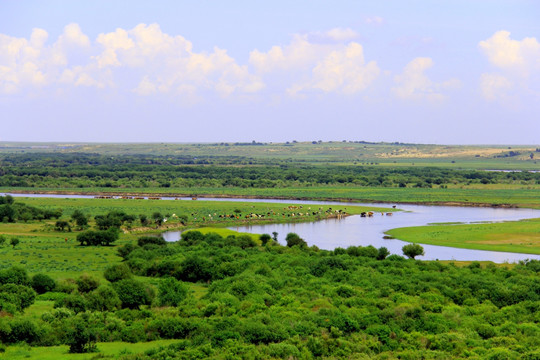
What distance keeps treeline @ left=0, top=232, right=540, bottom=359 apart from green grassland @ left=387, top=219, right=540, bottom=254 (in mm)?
14679

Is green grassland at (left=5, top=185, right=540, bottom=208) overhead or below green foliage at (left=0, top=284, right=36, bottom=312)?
below

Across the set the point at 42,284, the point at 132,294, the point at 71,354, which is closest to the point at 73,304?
the point at 132,294

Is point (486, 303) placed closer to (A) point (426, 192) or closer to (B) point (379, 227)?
(B) point (379, 227)

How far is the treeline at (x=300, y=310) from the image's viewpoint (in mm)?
23375

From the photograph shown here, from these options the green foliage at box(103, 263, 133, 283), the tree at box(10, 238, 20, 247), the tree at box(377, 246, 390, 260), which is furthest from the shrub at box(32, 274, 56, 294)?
the tree at box(377, 246, 390, 260)

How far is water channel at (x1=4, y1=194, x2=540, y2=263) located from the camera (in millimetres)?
51031

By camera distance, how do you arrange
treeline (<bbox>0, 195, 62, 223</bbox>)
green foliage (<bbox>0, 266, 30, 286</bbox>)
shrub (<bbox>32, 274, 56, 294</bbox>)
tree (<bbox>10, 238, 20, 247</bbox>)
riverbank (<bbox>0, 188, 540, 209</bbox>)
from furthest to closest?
riverbank (<bbox>0, 188, 540, 209</bbox>)
treeline (<bbox>0, 195, 62, 223</bbox>)
tree (<bbox>10, 238, 20, 247</bbox>)
shrub (<bbox>32, 274, 56, 294</bbox>)
green foliage (<bbox>0, 266, 30, 286</bbox>)

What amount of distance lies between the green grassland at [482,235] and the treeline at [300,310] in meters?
14.7

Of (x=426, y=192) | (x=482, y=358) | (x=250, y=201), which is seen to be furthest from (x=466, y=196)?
(x=482, y=358)

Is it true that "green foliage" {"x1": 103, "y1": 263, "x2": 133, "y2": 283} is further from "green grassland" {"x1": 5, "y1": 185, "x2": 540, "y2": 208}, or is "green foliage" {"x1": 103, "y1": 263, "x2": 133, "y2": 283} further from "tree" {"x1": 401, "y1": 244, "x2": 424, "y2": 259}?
"green grassland" {"x1": 5, "y1": 185, "x2": 540, "y2": 208}

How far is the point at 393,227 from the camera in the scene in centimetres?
6619

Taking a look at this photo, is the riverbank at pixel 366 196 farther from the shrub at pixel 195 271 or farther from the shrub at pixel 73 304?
the shrub at pixel 73 304

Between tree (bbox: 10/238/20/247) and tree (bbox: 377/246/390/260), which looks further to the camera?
tree (bbox: 10/238/20/247)

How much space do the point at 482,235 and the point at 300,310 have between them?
3568cm
